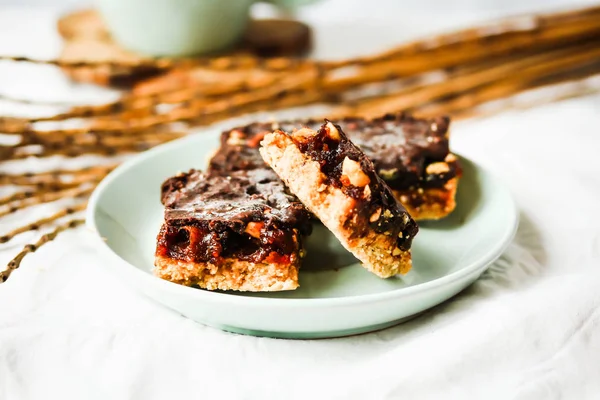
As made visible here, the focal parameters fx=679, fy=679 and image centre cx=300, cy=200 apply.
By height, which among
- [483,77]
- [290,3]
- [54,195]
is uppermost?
[290,3]

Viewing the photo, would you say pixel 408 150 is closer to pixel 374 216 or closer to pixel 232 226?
pixel 374 216

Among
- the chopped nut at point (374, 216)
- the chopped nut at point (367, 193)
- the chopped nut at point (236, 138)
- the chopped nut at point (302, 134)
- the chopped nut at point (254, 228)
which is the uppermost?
the chopped nut at point (302, 134)

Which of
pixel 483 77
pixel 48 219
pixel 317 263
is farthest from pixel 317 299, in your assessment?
pixel 483 77

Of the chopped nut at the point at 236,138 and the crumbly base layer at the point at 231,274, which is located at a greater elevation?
the chopped nut at the point at 236,138

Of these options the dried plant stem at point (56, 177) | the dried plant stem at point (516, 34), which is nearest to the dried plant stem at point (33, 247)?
the dried plant stem at point (56, 177)

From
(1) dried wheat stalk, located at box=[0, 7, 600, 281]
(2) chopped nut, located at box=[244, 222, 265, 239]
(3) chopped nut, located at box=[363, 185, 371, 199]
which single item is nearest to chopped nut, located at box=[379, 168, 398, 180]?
(3) chopped nut, located at box=[363, 185, 371, 199]

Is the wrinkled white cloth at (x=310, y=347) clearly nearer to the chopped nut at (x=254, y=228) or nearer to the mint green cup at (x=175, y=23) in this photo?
the chopped nut at (x=254, y=228)

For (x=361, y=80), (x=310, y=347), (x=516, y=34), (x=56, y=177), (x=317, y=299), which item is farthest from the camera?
(x=516, y=34)
